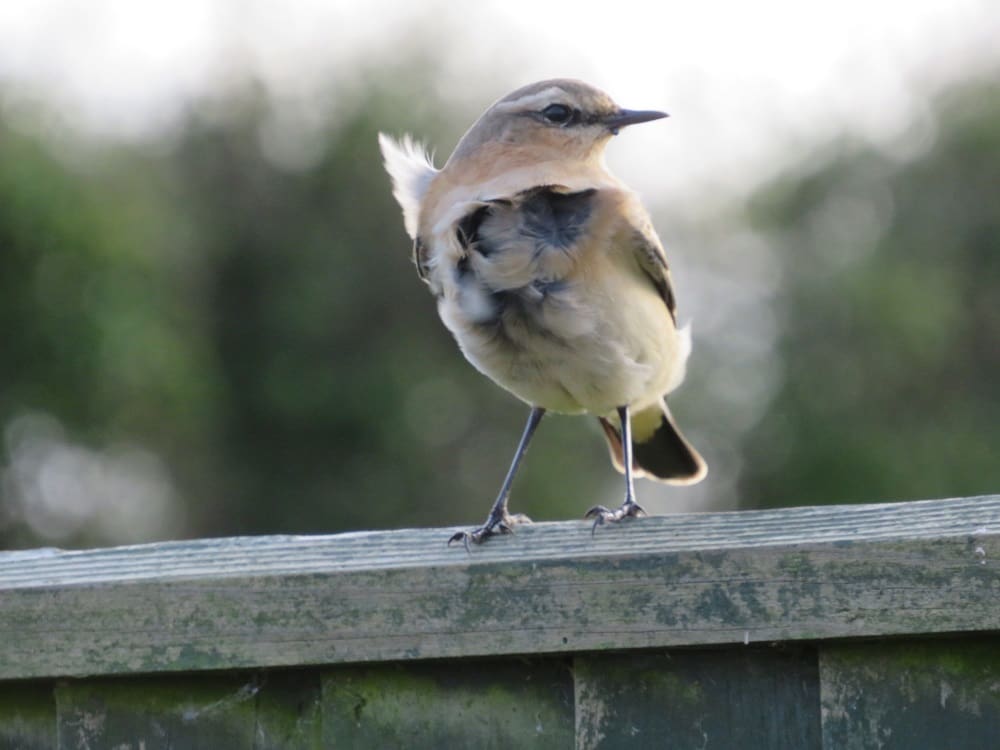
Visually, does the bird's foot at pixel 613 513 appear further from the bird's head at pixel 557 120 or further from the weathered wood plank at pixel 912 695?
the bird's head at pixel 557 120

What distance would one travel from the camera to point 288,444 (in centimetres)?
2819

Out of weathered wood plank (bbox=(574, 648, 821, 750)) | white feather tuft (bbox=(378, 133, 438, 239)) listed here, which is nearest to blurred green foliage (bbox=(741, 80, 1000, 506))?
white feather tuft (bbox=(378, 133, 438, 239))

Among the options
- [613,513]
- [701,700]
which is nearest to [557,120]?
[613,513]

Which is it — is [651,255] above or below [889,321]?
below

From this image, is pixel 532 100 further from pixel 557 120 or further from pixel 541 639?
pixel 541 639

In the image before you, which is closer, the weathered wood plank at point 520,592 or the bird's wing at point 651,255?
the weathered wood plank at point 520,592

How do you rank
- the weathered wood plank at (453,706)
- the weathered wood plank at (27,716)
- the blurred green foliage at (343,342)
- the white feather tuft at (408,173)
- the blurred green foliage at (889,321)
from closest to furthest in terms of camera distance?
the weathered wood plank at (453,706)
the weathered wood plank at (27,716)
the white feather tuft at (408,173)
the blurred green foliage at (343,342)
the blurred green foliage at (889,321)

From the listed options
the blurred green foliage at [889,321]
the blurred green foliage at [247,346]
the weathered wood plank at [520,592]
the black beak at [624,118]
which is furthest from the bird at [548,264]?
the blurred green foliage at [889,321]

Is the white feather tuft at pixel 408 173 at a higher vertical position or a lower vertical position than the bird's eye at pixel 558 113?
lower

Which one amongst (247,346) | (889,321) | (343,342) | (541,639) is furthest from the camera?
(889,321)

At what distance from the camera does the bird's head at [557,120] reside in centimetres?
551

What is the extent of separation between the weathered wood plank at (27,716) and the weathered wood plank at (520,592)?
0.25ft

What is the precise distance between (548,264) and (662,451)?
6.26 ft

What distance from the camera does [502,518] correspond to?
398cm
